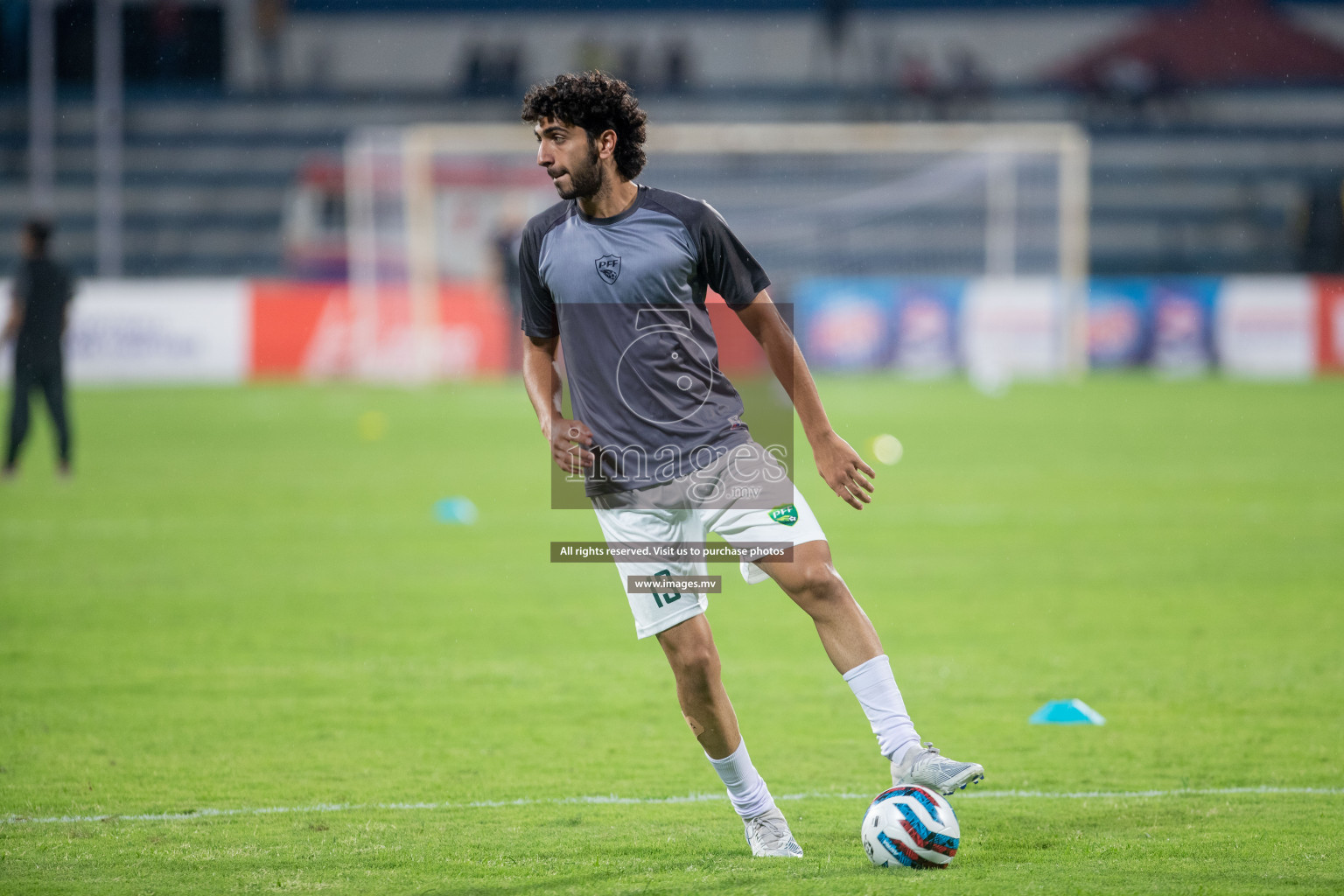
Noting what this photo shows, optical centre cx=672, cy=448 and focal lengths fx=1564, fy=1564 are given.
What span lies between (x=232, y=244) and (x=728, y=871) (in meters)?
31.0

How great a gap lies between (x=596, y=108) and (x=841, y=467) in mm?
1239

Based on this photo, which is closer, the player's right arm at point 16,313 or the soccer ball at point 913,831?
the soccer ball at point 913,831

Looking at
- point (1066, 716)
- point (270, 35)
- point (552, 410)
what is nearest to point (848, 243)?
point (270, 35)

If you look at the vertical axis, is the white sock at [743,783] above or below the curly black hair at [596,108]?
below

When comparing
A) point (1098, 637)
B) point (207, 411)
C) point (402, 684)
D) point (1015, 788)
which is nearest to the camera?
point (1015, 788)

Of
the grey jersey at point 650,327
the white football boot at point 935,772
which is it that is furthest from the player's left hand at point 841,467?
the white football boot at point 935,772

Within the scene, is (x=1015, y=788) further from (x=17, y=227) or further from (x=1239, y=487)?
(x=17, y=227)

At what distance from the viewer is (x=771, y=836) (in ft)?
14.8

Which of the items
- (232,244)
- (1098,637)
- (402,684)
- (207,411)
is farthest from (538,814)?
(232,244)

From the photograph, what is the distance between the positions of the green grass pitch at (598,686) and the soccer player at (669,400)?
0.64 metres

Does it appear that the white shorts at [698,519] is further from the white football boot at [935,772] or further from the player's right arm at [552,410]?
the white football boot at [935,772]

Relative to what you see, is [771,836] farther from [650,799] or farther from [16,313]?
[16,313]

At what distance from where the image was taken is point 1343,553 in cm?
1016

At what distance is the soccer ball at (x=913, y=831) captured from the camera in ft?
14.1
